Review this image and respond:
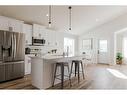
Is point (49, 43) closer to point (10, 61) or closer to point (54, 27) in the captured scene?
point (54, 27)

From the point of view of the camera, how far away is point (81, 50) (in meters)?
10.7

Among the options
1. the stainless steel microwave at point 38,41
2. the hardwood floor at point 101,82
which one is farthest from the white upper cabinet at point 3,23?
the hardwood floor at point 101,82

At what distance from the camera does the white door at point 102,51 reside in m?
9.59

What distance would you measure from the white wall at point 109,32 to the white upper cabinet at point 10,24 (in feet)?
20.8

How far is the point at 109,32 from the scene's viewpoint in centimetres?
929

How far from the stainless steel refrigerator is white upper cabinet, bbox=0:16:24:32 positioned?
263 mm

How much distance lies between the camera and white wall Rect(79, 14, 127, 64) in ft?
28.3

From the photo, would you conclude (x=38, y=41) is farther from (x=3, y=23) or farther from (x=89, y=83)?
(x=89, y=83)

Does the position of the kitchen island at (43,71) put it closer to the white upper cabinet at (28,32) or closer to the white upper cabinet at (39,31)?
the white upper cabinet at (28,32)

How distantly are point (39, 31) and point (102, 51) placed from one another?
18.1 ft
